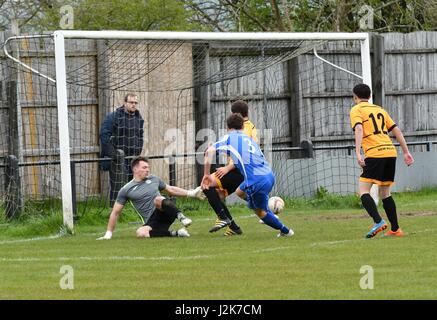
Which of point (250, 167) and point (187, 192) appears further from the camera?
point (187, 192)

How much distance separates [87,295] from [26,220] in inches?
314

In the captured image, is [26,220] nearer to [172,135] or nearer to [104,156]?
[104,156]

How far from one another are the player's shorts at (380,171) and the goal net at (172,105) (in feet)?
13.9

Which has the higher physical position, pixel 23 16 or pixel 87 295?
pixel 23 16

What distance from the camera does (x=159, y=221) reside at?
16188mm

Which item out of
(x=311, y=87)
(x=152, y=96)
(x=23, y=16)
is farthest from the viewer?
(x=23, y=16)

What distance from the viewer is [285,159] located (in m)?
22.5

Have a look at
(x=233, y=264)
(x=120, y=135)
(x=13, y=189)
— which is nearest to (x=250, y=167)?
(x=233, y=264)

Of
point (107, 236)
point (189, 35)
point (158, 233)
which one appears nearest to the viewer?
point (107, 236)

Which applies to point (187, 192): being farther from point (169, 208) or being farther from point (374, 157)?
point (374, 157)

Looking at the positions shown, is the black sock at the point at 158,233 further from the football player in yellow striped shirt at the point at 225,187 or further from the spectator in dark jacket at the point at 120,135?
the spectator in dark jacket at the point at 120,135

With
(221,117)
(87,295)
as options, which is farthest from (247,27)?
(87,295)

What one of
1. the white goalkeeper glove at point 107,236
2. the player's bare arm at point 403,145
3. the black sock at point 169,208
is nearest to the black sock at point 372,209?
the player's bare arm at point 403,145

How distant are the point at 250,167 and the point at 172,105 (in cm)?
696
